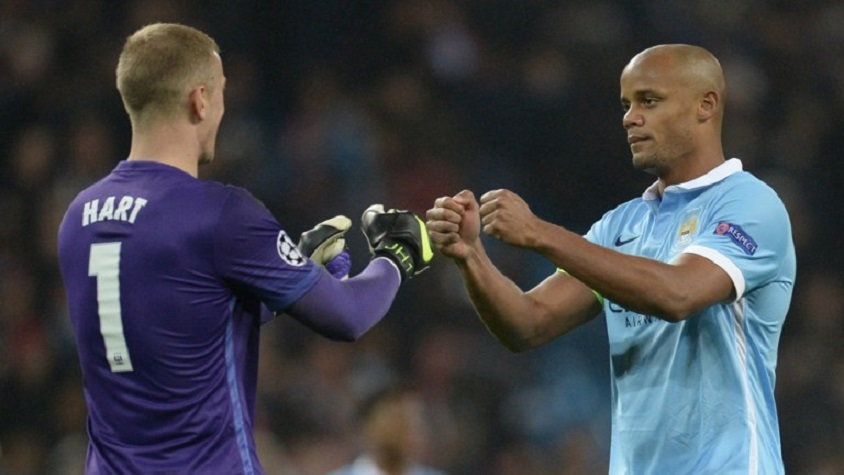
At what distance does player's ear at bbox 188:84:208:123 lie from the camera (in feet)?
11.5

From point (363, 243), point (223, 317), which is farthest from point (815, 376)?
point (223, 317)

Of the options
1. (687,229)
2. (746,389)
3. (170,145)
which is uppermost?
(170,145)

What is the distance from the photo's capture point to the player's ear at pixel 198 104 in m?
3.51

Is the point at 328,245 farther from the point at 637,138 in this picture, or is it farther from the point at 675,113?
the point at 675,113

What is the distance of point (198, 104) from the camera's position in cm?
352

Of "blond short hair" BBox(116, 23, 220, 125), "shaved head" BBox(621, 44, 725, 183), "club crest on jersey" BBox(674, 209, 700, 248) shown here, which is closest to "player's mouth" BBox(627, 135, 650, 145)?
"shaved head" BBox(621, 44, 725, 183)

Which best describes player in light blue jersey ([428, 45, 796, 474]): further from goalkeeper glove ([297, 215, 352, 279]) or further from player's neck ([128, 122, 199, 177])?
player's neck ([128, 122, 199, 177])

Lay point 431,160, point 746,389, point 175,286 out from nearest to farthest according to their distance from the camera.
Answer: point 175,286 → point 746,389 → point 431,160

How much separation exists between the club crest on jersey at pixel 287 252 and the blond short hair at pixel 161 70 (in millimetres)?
407

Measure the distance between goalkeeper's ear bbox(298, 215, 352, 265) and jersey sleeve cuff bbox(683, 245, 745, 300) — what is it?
99cm

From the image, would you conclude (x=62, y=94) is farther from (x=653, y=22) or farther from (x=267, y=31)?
(x=653, y=22)

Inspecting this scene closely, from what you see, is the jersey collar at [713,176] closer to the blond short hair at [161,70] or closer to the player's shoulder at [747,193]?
the player's shoulder at [747,193]

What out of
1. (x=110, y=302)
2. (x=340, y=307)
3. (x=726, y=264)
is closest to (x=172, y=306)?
(x=110, y=302)

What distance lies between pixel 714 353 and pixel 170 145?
1596 mm
